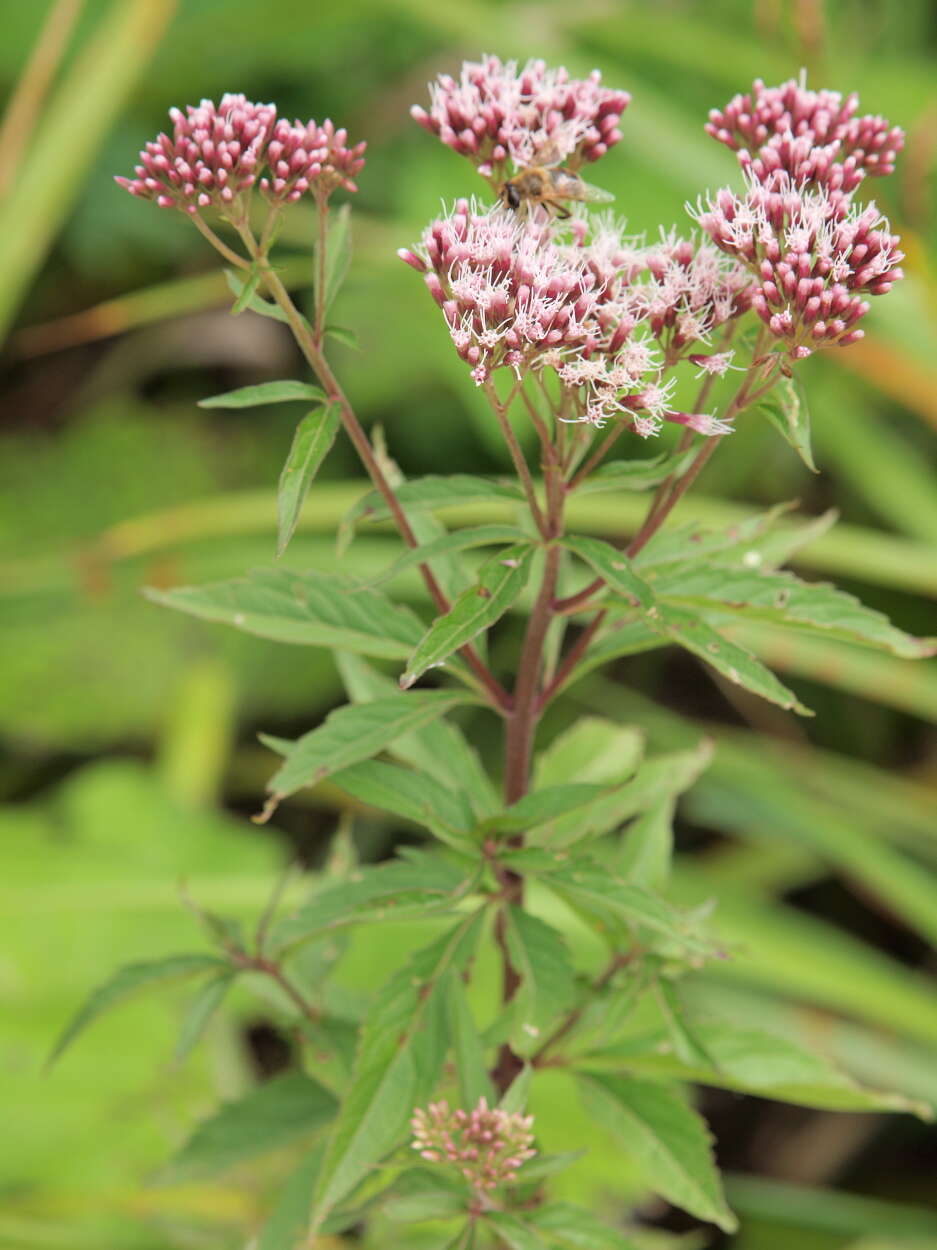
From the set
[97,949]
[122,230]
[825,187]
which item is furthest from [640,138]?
[97,949]

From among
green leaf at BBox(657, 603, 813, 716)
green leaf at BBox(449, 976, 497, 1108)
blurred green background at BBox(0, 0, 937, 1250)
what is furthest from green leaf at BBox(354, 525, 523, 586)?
blurred green background at BBox(0, 0, 937, 1250)

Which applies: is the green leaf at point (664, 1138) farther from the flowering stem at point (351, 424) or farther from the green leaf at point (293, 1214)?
the flowering stem at point (351, 424)

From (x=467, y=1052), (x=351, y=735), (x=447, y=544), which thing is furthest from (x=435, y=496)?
(x=467, y=1052)

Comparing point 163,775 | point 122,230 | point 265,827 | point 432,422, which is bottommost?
point 265,827

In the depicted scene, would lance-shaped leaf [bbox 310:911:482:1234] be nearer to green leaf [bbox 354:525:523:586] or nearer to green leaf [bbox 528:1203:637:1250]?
green leaf [bbox 528:1203:637:1250]

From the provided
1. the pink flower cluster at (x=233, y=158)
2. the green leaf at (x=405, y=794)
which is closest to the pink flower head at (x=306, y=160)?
the pink flower cluster at (x=233, y=158)

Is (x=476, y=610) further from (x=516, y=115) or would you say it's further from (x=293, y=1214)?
(x=293, y=1214)

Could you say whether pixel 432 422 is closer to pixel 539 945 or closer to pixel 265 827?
pixel 265 827
